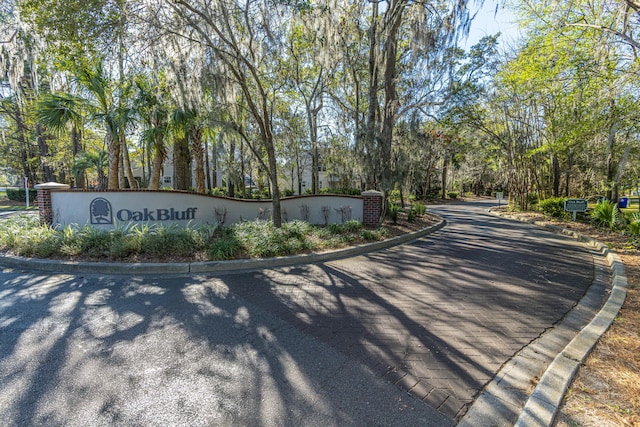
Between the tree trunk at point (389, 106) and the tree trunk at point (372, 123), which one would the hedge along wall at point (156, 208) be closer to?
the tree trunk at point (372, 123)

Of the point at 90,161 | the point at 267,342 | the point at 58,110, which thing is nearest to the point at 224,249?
the point at 267,342

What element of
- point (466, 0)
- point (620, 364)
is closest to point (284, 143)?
point (466, 0)

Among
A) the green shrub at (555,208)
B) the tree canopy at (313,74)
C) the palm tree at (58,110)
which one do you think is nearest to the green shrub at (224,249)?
the tree canopy at (313,74)

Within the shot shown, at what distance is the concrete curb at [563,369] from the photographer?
6.72 feet

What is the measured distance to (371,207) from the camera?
10.0 metres

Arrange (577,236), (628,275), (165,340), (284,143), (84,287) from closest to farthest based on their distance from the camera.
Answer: (165,340) < (84,287) < (628,275) < (577,236) < (284,143)

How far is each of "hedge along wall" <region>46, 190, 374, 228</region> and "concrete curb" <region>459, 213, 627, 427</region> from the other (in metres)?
7.00

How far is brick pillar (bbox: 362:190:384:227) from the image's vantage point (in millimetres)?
9953

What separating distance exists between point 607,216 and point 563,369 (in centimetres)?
1084

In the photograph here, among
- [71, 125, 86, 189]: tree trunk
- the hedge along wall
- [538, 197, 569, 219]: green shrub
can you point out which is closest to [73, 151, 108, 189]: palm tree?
[71, 125, 86, 189]: tree trunk

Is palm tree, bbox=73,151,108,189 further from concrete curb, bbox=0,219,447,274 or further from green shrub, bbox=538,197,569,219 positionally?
green shrub, bbox=538,197,569,219

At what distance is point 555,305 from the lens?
161 inches

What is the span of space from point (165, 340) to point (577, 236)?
12009 mm

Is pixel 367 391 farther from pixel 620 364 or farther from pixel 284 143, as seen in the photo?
pixel 284 143
